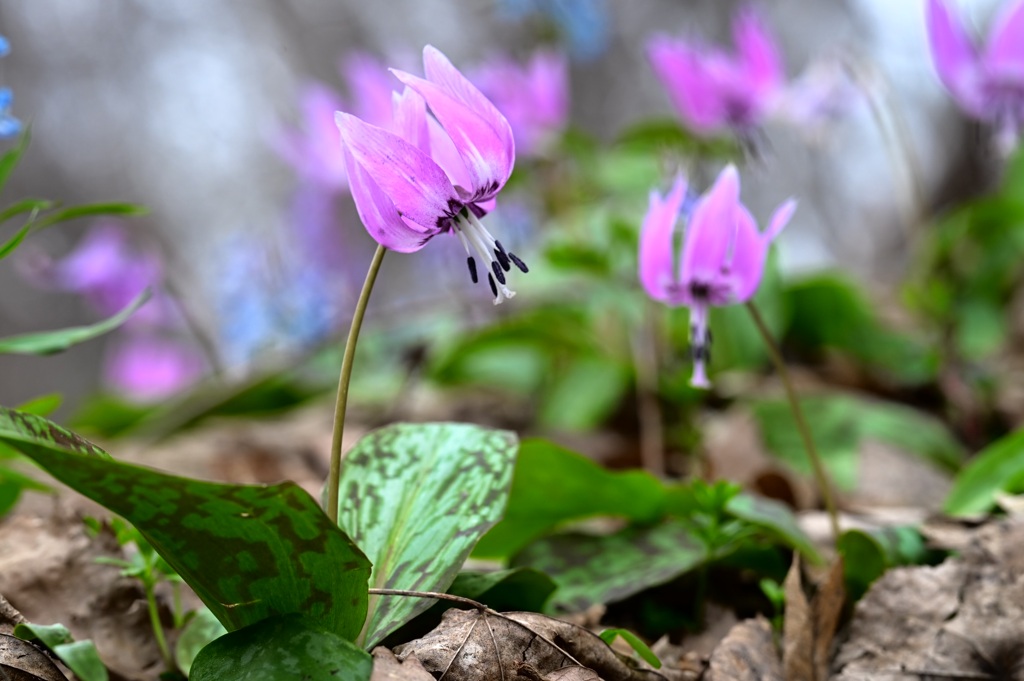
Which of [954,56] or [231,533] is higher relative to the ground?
[954,56]

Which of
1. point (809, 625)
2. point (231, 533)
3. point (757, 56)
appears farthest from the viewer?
point (757, 56)

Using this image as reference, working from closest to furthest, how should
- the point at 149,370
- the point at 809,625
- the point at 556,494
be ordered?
1. the point at 809,625
2. the point at 556,494
3. the point at 149,370

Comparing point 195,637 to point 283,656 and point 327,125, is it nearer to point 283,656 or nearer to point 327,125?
point 283,656

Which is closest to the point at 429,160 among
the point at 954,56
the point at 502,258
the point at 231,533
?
the point at 502,258

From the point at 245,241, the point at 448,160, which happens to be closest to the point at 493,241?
the point at 448,160

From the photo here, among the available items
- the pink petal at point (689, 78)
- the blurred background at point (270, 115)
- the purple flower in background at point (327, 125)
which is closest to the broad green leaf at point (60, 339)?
the purple flower in background at point (327, 125)

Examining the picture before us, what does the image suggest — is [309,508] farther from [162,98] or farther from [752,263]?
[162,98]

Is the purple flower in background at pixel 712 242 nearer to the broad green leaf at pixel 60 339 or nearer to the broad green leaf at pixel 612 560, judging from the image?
the broad green leaf at pixel 612 560

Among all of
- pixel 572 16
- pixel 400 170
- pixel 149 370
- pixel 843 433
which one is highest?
pixel 572 16
